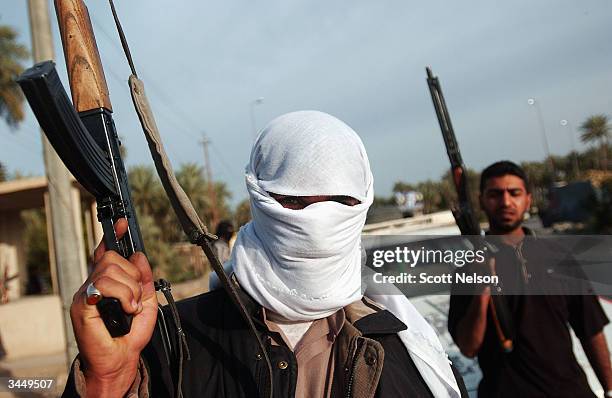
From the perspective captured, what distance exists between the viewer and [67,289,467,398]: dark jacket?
1202 mm

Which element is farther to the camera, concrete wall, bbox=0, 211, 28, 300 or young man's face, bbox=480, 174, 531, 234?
concrete wall, bbox=0, 211, 28, 300

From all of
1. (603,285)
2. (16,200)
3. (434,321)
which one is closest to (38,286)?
(16,200)

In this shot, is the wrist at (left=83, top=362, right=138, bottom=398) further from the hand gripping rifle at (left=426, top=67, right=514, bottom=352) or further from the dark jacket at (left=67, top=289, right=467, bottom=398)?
the hand gripping rifle at (left=426, top=67, right=514, bottom=352)

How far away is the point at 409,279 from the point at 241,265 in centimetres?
164

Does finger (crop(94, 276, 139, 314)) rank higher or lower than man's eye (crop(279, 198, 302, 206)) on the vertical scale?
lower

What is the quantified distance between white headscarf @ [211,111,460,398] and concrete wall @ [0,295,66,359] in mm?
8578

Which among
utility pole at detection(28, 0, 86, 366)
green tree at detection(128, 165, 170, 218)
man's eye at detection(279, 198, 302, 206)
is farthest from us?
green tree at detection(128, 165, 170, 218)

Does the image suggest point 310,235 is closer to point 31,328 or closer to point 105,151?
point 105,151

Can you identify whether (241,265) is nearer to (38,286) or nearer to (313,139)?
(313,139)

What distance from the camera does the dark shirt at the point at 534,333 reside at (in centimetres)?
210

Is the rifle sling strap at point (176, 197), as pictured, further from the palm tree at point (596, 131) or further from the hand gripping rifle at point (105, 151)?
the palm tree at point (596, 131)

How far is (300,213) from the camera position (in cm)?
131

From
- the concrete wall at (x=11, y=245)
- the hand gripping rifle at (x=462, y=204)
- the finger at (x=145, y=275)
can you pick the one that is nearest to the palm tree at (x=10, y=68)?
the concrete wall at (x=11, y=245)

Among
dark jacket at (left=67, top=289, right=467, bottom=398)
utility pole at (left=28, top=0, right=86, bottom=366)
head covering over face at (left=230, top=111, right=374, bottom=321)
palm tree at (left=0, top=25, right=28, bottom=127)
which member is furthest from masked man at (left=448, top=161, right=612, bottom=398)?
palm tree at (left=0, top=25, right=28, bottom=127)
